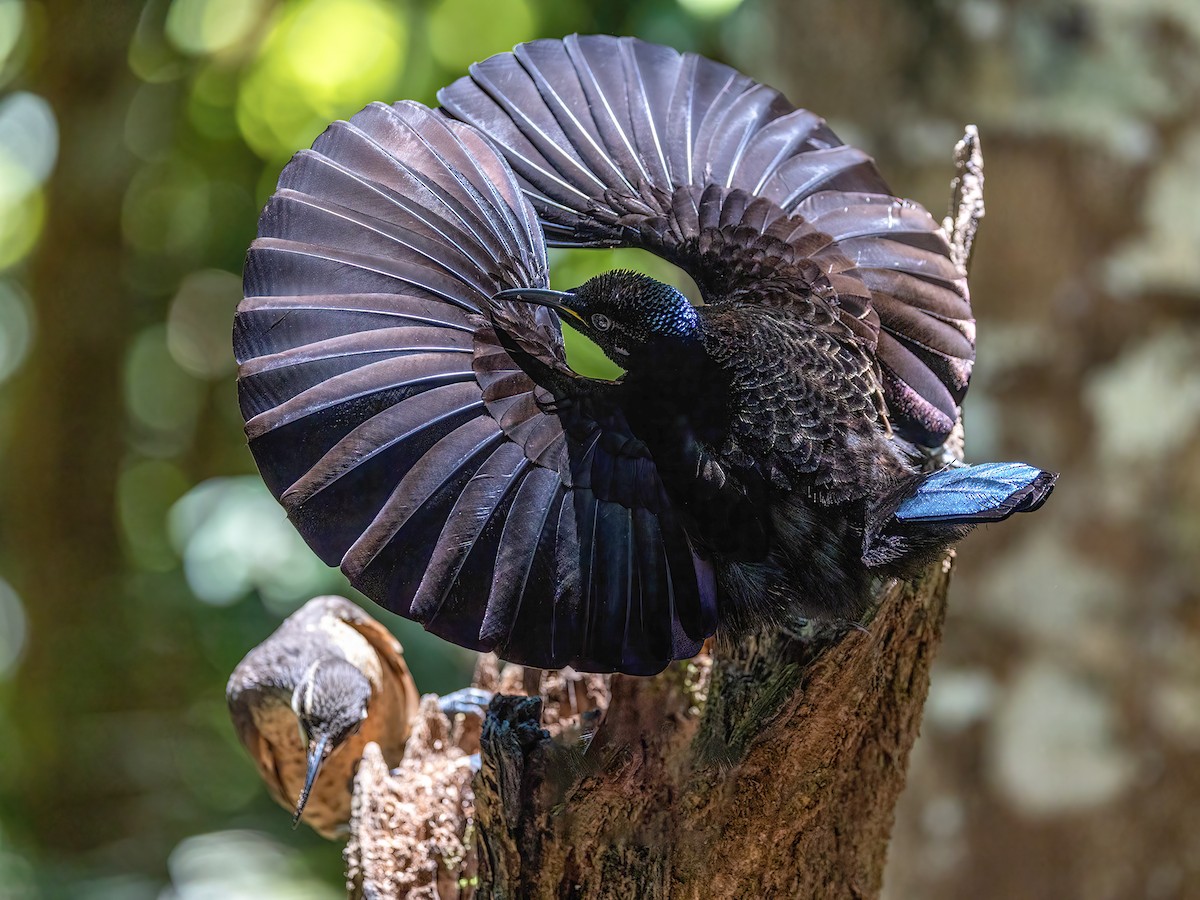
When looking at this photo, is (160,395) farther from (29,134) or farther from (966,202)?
(966,202)

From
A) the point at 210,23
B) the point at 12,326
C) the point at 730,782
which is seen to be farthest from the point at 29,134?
the point at 730,782

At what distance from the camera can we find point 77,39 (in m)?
3.68

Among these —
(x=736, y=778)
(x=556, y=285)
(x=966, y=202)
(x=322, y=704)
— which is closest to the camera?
(x=736, y=778)

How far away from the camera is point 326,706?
7.32 feet

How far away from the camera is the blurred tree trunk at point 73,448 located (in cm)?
375

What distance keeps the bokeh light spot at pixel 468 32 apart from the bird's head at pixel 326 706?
2.04 meters

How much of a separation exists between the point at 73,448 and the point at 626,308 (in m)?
3.37

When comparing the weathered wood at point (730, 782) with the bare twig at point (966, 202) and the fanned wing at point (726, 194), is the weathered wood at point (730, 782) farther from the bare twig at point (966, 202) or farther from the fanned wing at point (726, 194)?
the bare twig at point (966, 202)

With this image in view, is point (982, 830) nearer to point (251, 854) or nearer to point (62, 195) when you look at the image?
point (251, 854)

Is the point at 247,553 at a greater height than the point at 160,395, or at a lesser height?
lesser

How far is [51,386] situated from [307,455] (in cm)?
308

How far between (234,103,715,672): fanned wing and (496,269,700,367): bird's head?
6 centimetres

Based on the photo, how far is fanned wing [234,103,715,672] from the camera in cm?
130

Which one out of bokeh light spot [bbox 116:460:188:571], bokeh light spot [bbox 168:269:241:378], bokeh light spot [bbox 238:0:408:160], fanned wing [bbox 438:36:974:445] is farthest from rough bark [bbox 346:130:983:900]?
bokeh light spot [bbox 168:269:241:378]
